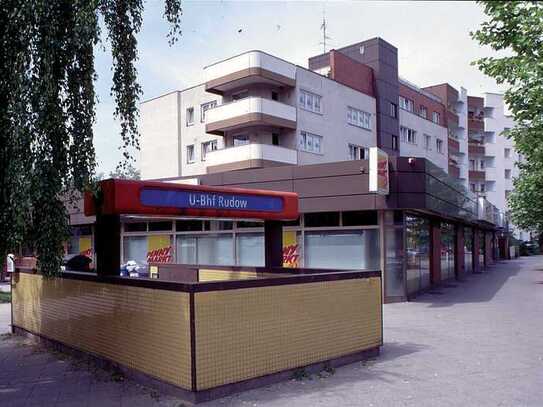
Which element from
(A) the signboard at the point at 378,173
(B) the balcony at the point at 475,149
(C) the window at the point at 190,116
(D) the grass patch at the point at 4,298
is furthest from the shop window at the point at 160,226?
(B) the balcony at the point at 475,149

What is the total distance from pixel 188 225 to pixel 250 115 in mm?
10453

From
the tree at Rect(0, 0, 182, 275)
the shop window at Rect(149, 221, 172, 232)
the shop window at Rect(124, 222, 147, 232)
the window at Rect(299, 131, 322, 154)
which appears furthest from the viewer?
the window at Rect(299, 131, 322, 154)

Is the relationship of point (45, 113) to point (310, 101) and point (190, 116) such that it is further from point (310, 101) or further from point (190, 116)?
point (190, 116)

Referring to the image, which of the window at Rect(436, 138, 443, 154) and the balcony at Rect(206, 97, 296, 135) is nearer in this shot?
the balcony at Rect(206, 97, 296, 135)

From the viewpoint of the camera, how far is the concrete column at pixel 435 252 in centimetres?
2134

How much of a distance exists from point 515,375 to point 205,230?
15.4m

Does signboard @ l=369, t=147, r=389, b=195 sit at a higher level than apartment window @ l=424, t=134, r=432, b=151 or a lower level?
lower

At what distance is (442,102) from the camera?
182 ft

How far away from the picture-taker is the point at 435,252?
2177 centimetres

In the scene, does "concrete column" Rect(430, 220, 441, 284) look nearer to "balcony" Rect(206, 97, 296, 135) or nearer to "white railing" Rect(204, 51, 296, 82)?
"balcony" Rect(206, 97, 296, 135)

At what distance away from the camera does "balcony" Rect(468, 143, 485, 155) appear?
6762 cm

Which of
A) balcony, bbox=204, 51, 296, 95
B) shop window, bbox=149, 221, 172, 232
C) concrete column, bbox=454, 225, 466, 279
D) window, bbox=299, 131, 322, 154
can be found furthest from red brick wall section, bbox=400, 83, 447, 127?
shop window, bbox=149, 221, 172, 232

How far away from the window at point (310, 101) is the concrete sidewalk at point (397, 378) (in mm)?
23282

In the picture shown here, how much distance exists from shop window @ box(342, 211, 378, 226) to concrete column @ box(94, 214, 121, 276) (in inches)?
412
